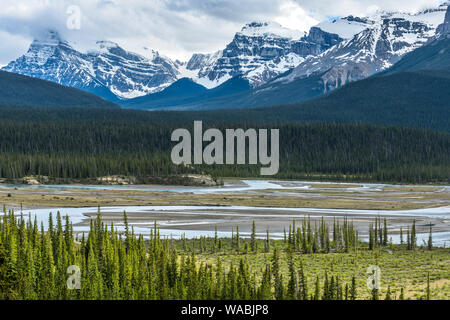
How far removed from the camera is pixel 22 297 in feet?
155

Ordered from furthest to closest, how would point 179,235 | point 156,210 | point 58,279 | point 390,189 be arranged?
point 390,189 < point 156,210 < point 179,235 < point 58,279

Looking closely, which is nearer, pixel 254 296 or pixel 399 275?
pixel 254 296

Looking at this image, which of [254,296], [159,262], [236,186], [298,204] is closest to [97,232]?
[159,262]

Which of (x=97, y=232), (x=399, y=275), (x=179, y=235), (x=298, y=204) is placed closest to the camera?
(x=399, y=275)

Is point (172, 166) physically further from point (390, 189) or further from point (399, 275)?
point (399, 275)

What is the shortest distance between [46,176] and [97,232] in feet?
387

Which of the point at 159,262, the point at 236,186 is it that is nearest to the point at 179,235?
the point at 159,262

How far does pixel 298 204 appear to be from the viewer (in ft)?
405

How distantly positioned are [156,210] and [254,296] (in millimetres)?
67186

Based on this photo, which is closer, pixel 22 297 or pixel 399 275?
pixel 22 297
